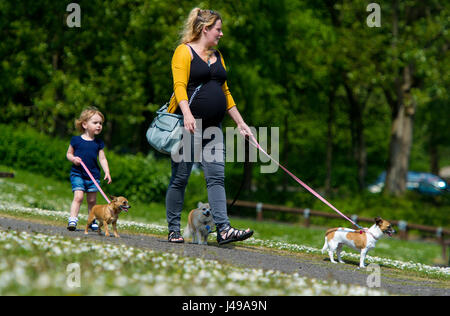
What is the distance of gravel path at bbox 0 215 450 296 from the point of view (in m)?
6.96

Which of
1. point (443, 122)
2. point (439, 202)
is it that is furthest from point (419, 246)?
point (443, 122)

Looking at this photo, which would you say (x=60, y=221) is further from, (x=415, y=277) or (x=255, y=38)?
(x=255, y=38)

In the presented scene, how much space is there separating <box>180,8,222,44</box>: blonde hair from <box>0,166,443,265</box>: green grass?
10081mm

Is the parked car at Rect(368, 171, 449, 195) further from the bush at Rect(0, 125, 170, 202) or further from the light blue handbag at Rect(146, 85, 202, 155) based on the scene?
the light blue handbag at Rect(146, 85, 202, 155)

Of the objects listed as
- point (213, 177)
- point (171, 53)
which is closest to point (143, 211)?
point (171, 53)

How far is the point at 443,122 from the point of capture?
48344 mm

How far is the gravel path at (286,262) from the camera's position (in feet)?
22.8

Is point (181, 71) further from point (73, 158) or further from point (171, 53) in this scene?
point (171, 53)

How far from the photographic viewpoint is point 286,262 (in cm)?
807

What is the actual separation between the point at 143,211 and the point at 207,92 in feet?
44.2

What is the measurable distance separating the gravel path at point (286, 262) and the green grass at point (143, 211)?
900 cm

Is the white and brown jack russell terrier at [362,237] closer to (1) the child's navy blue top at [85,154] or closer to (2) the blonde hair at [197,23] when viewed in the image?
(2) the blonde hair at [197,23]
